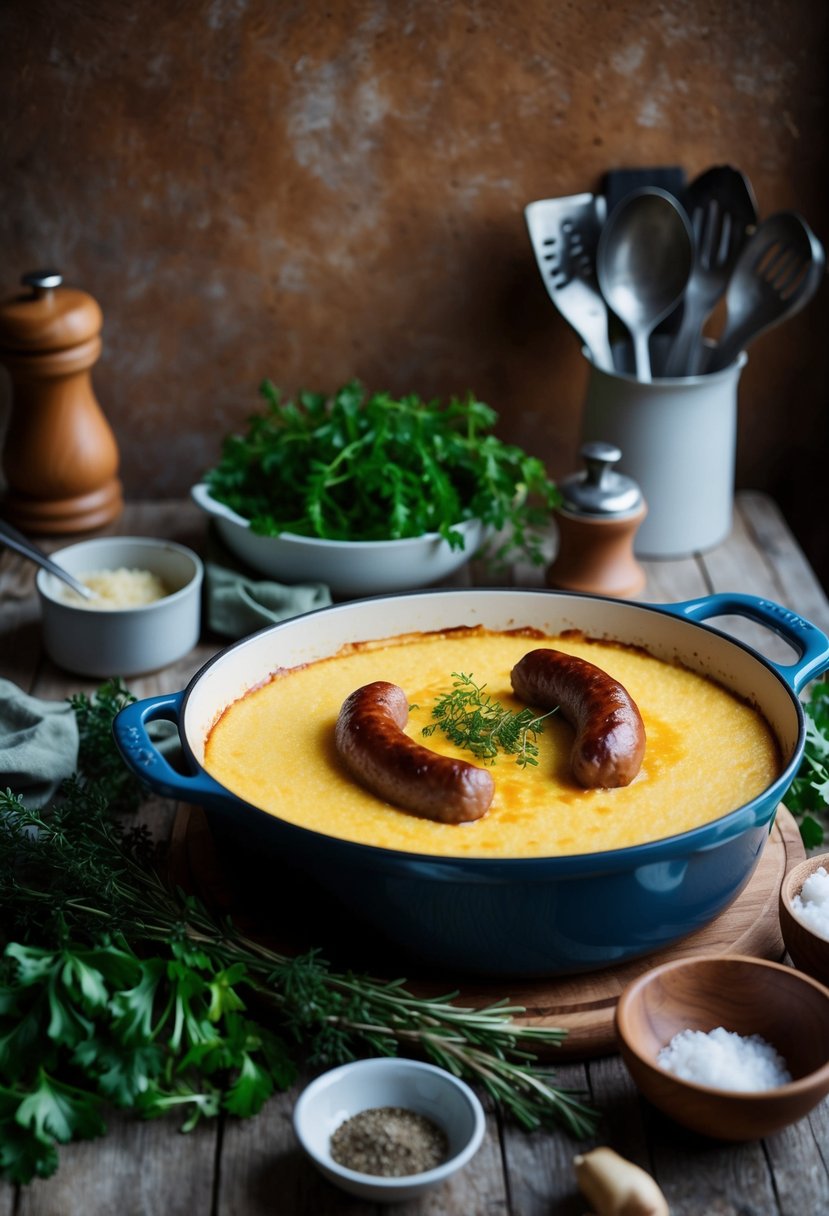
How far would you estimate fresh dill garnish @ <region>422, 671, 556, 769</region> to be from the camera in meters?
2.00

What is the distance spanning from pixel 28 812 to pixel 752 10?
2582mm

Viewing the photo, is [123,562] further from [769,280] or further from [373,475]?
[769,280]

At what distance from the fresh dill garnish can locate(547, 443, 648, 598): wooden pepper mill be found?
2.75 ft

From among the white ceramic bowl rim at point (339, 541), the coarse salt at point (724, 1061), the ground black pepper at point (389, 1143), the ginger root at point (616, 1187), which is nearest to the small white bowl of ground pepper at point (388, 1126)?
the ground black pepper at point (389, 1143)

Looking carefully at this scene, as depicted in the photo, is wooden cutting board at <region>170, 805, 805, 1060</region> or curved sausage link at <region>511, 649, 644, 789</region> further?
curved sausage link at <region>511, 649, 644, 789</region>

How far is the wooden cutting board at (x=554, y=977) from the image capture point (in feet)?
5.71

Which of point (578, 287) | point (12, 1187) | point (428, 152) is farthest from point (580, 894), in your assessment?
point (428, 152)

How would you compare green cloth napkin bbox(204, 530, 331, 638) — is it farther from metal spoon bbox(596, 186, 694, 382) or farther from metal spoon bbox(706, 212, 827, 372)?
metal spoon bbox(706, 212, 827, 372)

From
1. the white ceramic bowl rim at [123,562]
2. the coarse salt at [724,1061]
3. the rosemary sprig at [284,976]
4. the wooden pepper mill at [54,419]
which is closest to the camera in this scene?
the coarse salt at [724,1061]

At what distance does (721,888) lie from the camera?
1806 millimetres

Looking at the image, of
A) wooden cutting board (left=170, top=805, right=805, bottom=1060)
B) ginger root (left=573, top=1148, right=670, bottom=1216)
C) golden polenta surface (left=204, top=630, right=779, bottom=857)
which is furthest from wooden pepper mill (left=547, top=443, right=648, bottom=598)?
ginger root (left=573, top=1148, right=670, bottom=1216)

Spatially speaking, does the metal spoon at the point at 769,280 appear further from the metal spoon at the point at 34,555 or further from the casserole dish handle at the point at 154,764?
the casserole dish handle at the point at 154,764

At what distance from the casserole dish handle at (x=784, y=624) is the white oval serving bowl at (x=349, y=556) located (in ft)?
2.45

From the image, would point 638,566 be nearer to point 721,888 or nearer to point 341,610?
point 341,610
